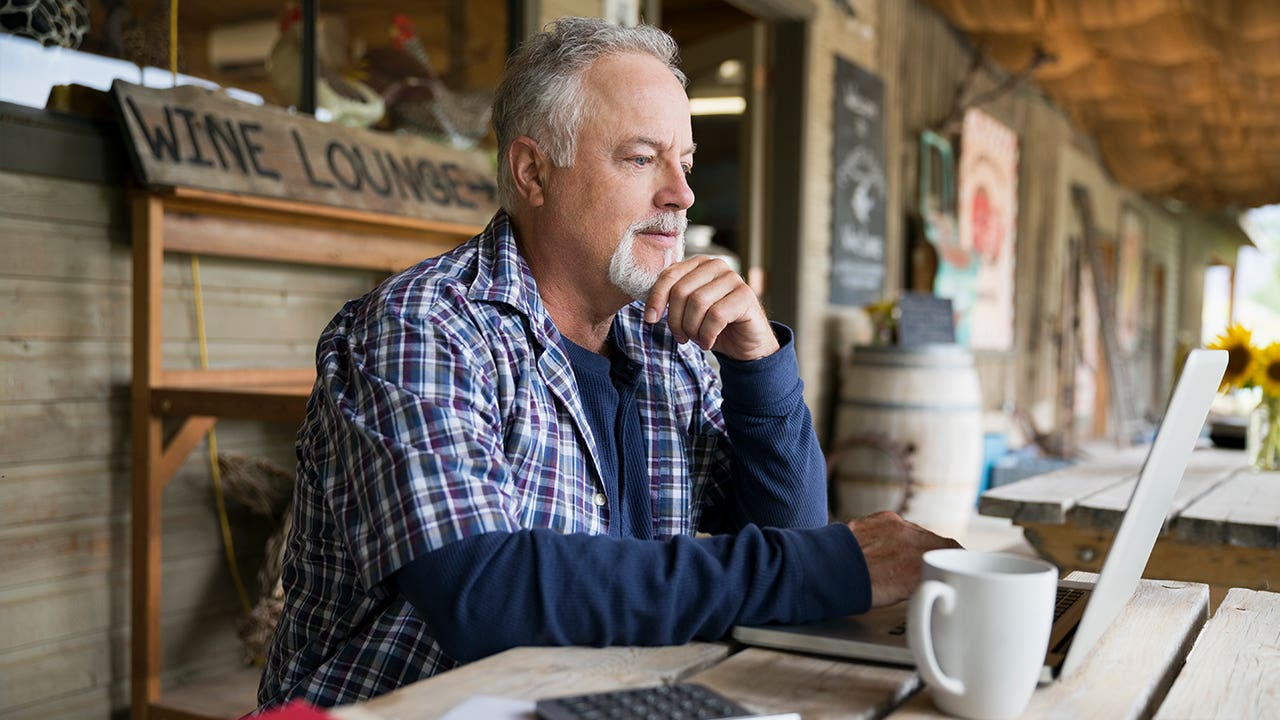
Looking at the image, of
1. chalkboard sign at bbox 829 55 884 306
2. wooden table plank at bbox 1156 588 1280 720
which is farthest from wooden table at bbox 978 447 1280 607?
chalkboard sign at bbox 829 55 884 306

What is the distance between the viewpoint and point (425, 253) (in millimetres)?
2963

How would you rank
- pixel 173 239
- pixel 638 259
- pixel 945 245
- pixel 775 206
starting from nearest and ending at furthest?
pixel 638 259 < pixel 173 239 < pixel 775 206 < pixel 945 245

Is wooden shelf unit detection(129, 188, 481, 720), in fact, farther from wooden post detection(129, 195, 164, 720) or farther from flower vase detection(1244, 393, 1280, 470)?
flower vase detection(1244, 393, 1280, 470)

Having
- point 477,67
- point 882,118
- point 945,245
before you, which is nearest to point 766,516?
point 477,67

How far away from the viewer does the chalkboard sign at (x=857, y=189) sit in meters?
5.02

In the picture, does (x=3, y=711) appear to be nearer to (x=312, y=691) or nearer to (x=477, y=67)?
(x=312, y=691)

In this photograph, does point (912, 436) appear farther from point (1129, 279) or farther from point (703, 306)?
point (1129, 279)

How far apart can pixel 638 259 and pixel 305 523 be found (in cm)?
52

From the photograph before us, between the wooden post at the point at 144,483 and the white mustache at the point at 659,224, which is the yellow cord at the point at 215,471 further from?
the white mustache at the point at 659,224

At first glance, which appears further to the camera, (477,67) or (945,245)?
(945,245)

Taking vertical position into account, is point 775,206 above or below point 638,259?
above

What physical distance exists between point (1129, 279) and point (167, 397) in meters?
11.7

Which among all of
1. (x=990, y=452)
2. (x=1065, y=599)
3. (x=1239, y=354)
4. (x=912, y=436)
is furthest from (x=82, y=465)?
(x=990, y=452)

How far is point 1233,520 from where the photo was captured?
1975 millimetres
